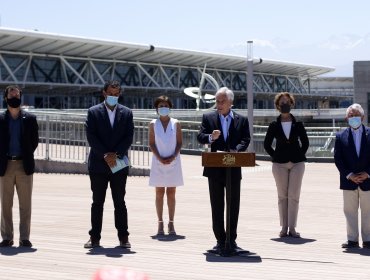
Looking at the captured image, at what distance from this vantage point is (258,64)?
97062mm

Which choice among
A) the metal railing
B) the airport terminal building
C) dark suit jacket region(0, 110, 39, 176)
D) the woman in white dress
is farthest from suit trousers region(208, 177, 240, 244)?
the airport terminal building

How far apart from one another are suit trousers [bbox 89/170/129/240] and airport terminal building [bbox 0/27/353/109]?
52720 millimetres

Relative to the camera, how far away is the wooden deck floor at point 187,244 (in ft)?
22.4

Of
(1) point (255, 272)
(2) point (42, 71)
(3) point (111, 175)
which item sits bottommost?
(1) point (255, 272)

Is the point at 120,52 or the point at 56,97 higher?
the point at 120,52

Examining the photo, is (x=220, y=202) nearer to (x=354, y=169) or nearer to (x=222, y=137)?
(x=222, y=137)

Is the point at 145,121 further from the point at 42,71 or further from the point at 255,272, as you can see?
the point at 42,71

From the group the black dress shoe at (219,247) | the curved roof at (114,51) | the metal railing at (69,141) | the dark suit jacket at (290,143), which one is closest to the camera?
the black dress shoe at (219,247)

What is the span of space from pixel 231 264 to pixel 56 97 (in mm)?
63555

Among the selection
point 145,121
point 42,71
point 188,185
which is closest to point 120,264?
point 188,185

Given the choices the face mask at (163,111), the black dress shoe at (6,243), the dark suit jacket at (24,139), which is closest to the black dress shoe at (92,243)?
the black dress shoe at (6,243)

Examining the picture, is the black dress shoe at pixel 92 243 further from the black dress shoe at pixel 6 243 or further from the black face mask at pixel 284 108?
the black face mask at pixel 284 108

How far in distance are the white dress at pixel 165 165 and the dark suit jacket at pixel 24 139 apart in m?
1.73

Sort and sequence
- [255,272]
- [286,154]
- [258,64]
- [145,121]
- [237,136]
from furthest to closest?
1. [258,64]
2. [145,121]
3. [286,154]
4. [237,136]
5. [255,272]
